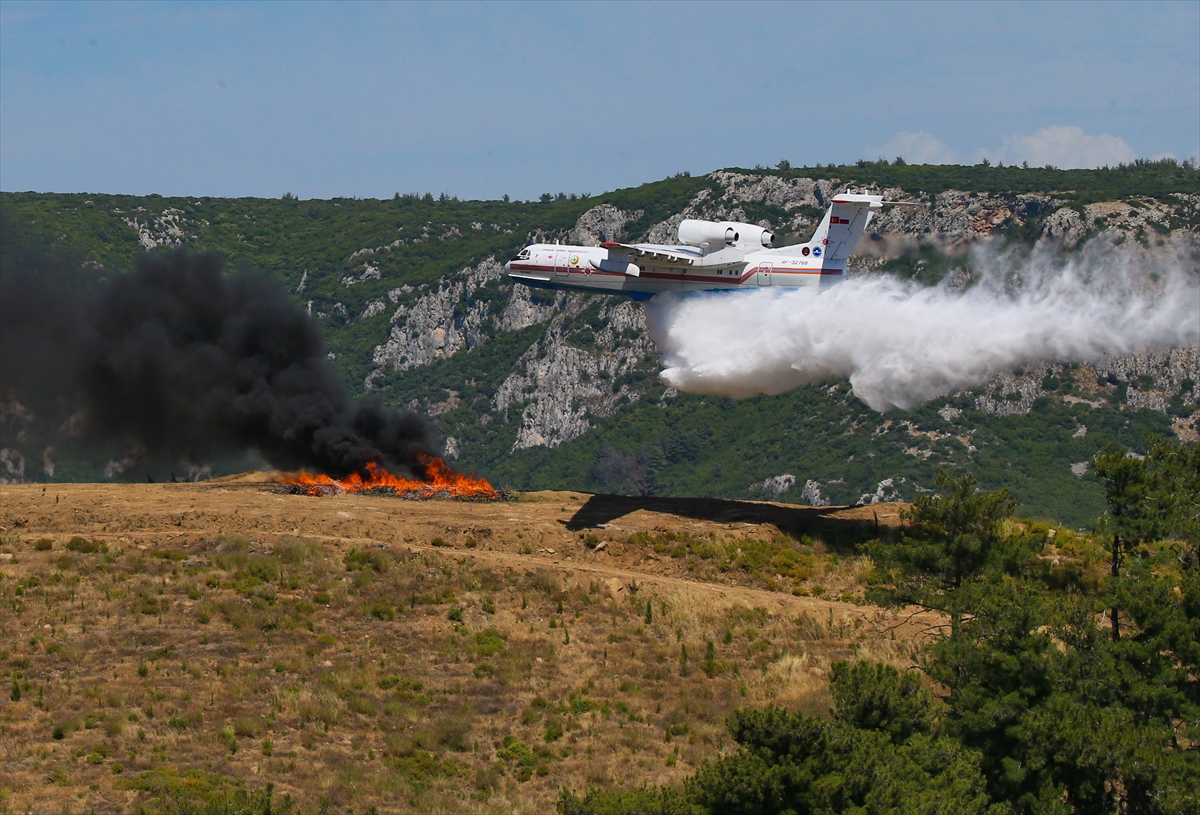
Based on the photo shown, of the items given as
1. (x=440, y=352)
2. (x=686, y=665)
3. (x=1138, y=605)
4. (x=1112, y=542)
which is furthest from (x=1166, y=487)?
(x=440, y=352)

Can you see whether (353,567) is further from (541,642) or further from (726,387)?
(726,387)

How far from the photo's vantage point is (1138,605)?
28.7 meters

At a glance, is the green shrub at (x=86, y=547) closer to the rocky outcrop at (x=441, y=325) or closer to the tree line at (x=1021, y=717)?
the tree line at (x=1021, y=717)

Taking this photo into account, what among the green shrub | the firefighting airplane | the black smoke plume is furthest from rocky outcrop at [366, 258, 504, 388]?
the green shrub

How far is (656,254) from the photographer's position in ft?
163

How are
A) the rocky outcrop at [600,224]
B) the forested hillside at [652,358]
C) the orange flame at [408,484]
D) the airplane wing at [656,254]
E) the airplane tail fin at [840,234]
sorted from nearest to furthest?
the airplane tail fin at [840,234], the airplane wing at [656,254], the orange flame at [408,484], the forested hillside at [652,358], the rocky outcrop at [600,224]

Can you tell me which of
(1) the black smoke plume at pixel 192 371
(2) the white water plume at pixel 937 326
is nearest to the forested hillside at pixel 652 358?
(1) the black smoke plume at pixel 192 371

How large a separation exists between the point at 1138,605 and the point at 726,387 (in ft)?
65.6

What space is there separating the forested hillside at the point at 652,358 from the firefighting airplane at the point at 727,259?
530 cm

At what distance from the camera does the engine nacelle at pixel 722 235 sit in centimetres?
4909

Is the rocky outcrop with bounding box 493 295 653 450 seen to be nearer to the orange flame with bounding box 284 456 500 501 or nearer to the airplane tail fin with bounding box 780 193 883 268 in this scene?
the orange flame with bounding box 284 456 500 501

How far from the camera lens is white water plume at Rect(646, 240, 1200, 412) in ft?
136

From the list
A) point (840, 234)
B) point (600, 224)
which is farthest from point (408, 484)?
point (600, 224)

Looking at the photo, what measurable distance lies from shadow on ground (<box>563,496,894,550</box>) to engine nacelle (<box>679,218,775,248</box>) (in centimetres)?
996
